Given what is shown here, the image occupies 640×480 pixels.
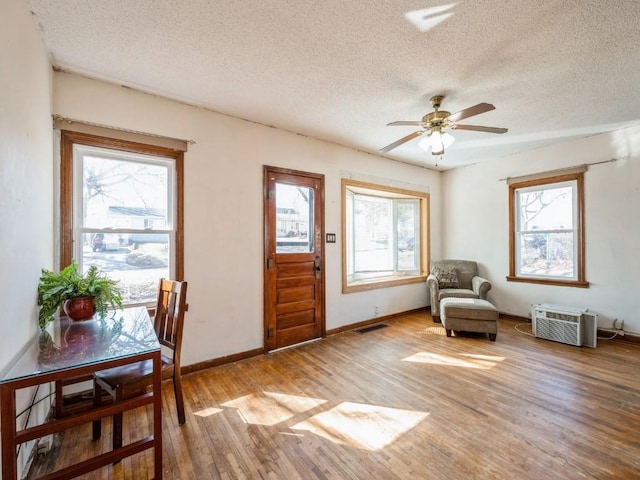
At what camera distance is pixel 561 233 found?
4.04 m

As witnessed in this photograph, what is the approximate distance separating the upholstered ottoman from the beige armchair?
22.9 inches

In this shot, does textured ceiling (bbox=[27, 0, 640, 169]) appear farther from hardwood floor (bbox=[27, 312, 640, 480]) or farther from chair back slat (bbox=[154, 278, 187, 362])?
hardwood floor (bbox=[27, 312, 640, 480])

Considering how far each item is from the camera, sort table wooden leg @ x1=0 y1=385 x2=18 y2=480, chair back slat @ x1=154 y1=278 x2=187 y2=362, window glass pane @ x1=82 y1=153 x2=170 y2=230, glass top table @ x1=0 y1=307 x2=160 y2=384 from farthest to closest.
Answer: window glass pane @ x1=82 y1=153 x2=170 y2=230 → chair back slat @ x1=154 y1=278 x2=187 y2=362 → glass top table @ x1=0 y1=307 x2=160 y2=384 → table wooden leg @ x1=0 y1=385 x2=18 y2=480

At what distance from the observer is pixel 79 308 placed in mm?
1759

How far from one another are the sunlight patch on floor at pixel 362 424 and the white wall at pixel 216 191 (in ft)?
4.56

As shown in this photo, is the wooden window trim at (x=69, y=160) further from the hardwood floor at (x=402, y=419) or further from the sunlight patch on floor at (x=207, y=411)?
the sunlight patch on floor at (x=207, y=411)

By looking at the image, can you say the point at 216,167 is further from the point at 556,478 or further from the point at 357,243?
the point at 556,478

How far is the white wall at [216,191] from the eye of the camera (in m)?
2.43

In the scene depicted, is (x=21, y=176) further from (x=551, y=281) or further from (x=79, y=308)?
(x=551, y=281)

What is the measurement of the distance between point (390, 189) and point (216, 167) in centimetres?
286

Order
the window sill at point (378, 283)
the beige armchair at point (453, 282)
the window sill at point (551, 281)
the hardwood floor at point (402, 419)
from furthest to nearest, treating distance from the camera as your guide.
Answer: the beige armchair at point (453, 282)
the window sill at point (378, 283)
the window sill at point (551, 281)
the hardwood floor at point (402, 419)

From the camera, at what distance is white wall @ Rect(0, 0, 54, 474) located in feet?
4.23

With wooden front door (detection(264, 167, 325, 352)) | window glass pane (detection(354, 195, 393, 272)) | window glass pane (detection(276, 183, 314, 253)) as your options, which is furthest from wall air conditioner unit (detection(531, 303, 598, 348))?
window glass pane (detection(276, 183, 314, 253))

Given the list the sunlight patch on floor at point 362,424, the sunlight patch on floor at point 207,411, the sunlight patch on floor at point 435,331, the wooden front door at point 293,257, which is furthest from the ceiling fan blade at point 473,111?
the sunlight patch on floor at point 207,411
